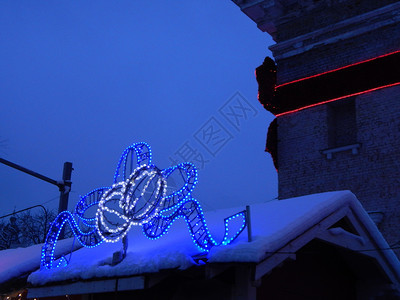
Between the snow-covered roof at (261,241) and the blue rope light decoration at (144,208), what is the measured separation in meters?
0.30

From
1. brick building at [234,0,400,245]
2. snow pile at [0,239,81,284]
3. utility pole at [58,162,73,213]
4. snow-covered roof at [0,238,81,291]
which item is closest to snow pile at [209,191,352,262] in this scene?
brick building at [234,0,400,245]

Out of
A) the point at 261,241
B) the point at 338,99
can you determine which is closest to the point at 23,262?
the point at 261,241

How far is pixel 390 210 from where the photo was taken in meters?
13.6

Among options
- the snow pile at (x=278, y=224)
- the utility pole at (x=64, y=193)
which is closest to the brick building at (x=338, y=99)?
the snow pile at (x=278, y=224)

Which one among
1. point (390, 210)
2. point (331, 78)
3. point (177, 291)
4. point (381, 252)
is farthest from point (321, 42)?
point (177, 291)

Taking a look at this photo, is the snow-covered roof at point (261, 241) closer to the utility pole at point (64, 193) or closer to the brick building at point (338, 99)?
the utility pole at point (64, 193)

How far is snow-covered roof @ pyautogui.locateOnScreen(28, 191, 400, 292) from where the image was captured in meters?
7.69

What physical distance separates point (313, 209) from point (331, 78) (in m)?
7.91

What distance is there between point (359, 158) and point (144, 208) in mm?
6941

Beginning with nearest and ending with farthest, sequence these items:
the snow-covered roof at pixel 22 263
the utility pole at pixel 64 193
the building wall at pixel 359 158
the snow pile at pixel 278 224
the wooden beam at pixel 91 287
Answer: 1. the snow pile at pixel 278 224
2. the wooden beam at pixel 91 287
3. the snow-covered roof at pixel 22 263
4. the building wall at pixel 359 158
5. the utility pole at pixel 64 193

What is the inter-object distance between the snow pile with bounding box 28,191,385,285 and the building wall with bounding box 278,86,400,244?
15.1ft

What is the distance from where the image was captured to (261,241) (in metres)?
7.55

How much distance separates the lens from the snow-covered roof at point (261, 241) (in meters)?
7.69

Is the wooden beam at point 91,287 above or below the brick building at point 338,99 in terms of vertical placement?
below
